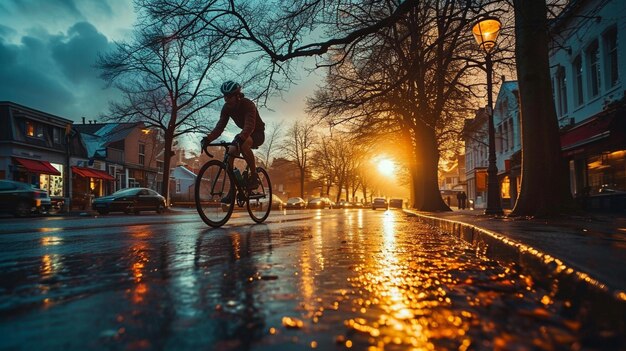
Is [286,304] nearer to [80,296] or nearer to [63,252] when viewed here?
[80,296]

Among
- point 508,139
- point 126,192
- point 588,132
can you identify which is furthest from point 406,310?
point 508,139

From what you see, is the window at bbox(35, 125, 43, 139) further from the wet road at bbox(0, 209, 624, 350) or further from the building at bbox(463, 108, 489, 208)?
the wet road at bbox(0, 209, 624, 350)

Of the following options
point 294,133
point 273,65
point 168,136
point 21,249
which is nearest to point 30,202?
point 168,136

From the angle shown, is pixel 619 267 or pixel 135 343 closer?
pixel 135 343

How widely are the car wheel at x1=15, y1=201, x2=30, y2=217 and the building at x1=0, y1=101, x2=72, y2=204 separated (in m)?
7.24

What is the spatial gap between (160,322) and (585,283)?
4.72 feet

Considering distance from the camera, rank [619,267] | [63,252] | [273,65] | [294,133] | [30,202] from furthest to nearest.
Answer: [294,133], [30,202], [273,65], [63,252], [619,267]

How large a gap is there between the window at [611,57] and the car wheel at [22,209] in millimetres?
23382

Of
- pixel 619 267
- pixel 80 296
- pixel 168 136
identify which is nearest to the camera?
pixel 80 296

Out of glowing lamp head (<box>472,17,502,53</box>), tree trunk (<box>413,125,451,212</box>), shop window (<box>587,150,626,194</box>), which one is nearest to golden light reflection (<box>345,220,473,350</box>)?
glowing lamp head (<box>472,17,502,53</box>)

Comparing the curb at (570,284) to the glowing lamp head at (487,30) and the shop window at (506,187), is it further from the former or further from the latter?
the shop window at (506,187)

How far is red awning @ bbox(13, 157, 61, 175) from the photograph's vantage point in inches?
1160

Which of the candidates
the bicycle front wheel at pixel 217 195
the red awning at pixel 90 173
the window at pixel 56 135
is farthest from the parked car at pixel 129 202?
the bicycle front wheel at pixel 217 195

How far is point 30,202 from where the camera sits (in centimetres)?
1970
